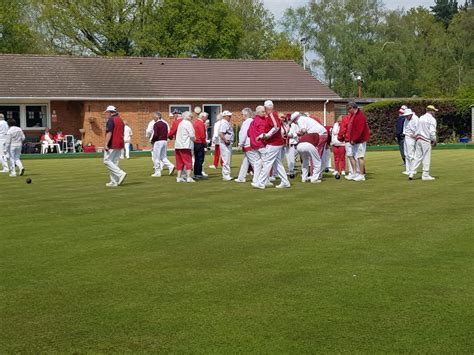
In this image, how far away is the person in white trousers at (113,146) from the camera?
17797 mm

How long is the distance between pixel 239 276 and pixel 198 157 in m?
13.2

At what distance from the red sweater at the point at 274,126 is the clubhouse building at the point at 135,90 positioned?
1053 inches

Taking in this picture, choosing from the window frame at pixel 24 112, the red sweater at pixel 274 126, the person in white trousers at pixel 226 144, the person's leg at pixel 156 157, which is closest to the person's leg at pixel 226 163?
the person in white trousers at pixel 226 144

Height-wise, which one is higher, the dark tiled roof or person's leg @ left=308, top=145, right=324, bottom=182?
the dark tiled roof

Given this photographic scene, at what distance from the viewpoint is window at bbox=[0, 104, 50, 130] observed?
41.7 meters

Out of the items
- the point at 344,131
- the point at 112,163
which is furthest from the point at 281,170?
the point at 112,163

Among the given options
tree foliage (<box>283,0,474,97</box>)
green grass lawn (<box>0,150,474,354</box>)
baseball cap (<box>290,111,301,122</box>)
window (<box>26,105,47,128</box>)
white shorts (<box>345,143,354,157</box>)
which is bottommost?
green grass lawn (<box>0,150,474,354</box>)

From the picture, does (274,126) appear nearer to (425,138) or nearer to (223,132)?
(223,132)

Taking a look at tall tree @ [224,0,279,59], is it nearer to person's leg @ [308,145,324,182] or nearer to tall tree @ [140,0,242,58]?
tall tree @ [140,0,242,58]

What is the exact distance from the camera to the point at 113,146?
17.9 meters

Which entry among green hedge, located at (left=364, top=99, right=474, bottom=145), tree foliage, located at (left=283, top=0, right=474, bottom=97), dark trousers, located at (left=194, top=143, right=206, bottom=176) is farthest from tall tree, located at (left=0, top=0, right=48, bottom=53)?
dark trousers, located at (left=194, top=143, right=206, bottom=176)

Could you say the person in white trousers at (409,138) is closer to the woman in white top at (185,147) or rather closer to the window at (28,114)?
the woman in white top at (185,147)

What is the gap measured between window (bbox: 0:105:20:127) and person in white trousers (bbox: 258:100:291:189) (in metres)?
27.9

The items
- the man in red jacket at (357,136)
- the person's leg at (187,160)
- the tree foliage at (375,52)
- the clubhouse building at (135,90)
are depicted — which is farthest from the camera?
the tree foliage at (375,52)
